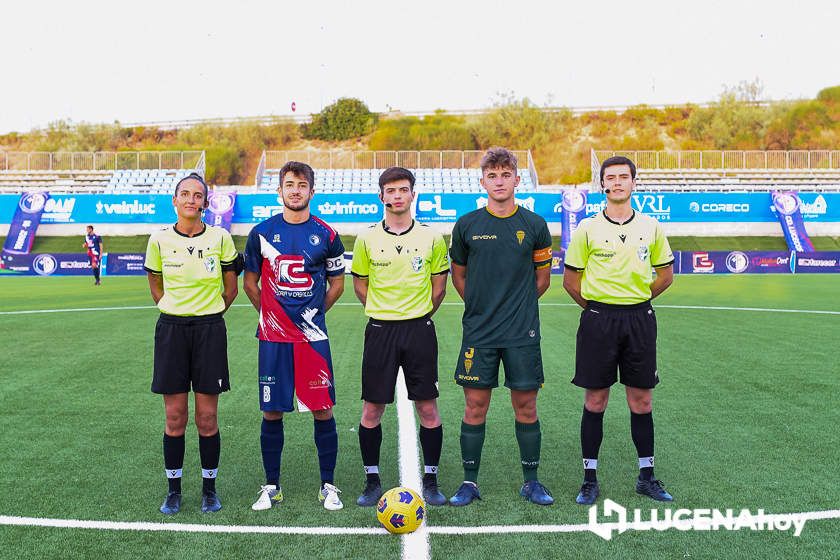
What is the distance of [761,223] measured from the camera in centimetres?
3466

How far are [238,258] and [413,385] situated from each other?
55.7 inches

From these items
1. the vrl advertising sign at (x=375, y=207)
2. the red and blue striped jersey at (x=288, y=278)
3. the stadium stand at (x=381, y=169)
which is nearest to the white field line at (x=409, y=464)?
the red and blue striped jersey at (x=288, y=278)

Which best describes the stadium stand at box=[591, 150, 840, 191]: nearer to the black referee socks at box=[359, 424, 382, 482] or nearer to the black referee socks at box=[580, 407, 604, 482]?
the black referee socks at box=[580, 407, 604, 482]

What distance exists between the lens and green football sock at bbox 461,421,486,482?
195 inches

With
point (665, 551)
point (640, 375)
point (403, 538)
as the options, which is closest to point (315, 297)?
point (403, 538)

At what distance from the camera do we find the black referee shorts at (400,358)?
4891 millimetres

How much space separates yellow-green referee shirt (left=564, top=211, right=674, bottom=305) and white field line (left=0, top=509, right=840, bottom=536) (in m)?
1.41

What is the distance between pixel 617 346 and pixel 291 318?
6.79ft

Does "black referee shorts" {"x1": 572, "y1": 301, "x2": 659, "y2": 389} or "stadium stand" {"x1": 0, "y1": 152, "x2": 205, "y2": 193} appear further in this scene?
"stadium stand" {"x1": 0, "y1": 152, "x2": 205, "y2": 193}

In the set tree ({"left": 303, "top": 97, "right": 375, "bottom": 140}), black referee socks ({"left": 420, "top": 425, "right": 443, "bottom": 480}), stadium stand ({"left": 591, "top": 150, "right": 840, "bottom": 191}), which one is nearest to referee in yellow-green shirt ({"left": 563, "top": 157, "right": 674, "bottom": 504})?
black referee socks ({"left": 420, "top": 425, "right": 443, "bottom": 480})

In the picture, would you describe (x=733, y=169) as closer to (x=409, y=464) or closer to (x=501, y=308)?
(x=409, y=464)

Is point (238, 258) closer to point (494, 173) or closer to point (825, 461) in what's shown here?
point (494, 173)

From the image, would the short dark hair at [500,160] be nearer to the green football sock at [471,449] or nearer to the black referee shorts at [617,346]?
the black referee shorts at [617,346]

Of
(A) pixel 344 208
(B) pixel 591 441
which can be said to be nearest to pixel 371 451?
(B) pixel 591 441
